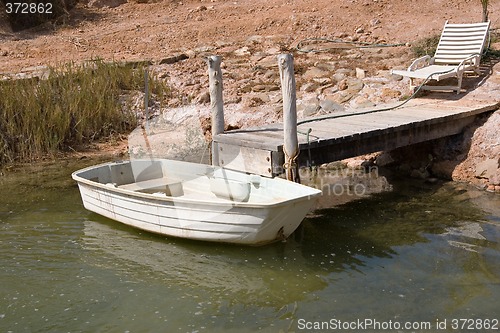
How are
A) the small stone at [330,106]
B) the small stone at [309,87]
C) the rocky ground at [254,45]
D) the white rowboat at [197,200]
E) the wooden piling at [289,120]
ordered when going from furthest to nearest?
the small stone at [309,87] < the rocky ground at [254,45] < the small stone at [330,106] < the wooden piling at [289,120] < the white rowboat at [197,200]

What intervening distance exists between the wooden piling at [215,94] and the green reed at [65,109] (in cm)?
383

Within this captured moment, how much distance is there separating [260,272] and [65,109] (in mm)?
6275

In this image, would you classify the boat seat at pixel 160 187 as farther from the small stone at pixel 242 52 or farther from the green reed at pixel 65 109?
the small stone at pixel 242 52

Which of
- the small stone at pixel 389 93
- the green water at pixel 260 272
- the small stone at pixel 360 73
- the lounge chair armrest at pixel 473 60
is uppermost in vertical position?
the lounge chair armrest at pixel 473 60

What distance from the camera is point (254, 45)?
1603 cm

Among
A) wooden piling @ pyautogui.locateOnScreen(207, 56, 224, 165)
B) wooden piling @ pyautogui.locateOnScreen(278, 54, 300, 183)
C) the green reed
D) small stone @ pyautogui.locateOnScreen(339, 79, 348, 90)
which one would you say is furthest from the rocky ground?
wooden piling @ pyautogui.locateOnScreen(278, 54, 300, 183)

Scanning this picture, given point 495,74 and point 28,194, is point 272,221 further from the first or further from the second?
point 495,74

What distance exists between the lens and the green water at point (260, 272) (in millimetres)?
6445

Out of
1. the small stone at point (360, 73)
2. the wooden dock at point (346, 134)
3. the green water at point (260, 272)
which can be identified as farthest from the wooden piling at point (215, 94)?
the small stone at point (360, 73)

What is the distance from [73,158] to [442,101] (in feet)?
20.3

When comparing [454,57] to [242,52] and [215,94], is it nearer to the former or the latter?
[215,94]

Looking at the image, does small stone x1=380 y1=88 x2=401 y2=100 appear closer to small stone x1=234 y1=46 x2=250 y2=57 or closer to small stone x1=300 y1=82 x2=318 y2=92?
small stone x1=300 y1=82 x2=318 y2=92

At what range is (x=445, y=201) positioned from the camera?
944 cm

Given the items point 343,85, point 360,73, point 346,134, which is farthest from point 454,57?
point 346,134
